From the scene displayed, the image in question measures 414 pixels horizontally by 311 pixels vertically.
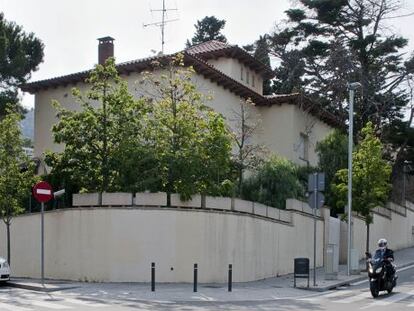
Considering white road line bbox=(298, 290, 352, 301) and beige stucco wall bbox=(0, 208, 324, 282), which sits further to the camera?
beige stucco wall bbox=(0, 208, 324, 282)

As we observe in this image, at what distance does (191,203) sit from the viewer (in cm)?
2253

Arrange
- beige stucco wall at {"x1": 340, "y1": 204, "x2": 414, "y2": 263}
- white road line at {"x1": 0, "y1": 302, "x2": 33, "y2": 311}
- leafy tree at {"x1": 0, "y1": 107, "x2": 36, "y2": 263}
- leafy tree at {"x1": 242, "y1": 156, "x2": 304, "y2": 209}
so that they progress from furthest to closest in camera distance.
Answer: beige stucco wall at {"x1": 340, "y1": 204, "x2": 414, "y2": 263} → leafy tree at {"x1": 242, "y1": 156, "x2": 304, "y2": 209} → leafy tree at {"x1": 0, "y1": 107, "x2": 36, "y2": 263} → white road line at {"x1": 0, "y1": 302, "x2": 33, "y2": 311}

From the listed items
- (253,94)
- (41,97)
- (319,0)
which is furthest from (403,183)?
(41,97)

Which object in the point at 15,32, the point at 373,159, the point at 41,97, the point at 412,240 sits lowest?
the point at 412,240

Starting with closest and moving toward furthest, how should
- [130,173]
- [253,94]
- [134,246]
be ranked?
[134,246] → [130,173] → [253,94]

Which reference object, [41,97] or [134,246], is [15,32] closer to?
[41,97]

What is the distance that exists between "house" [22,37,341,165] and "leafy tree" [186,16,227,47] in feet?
84.2

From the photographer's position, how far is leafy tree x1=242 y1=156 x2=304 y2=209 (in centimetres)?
3016

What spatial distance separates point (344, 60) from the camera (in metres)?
40.5

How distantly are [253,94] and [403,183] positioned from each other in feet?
60.1

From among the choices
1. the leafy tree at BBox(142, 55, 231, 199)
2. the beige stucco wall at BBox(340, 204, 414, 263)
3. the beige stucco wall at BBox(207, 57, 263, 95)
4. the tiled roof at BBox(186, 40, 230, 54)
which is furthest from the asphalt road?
the tiled roof at BBox(186, 40, 230, 54)

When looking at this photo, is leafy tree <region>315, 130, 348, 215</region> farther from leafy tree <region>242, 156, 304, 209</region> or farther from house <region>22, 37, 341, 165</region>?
leafy tree <region>242, 156, 304, 209</region>

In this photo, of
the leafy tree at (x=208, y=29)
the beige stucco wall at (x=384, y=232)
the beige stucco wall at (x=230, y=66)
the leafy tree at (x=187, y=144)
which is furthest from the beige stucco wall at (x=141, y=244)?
the leafy tree at (x=208, y=29)

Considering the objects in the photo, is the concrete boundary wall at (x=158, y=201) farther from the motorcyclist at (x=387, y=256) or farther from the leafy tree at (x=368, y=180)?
the leafy tree at (x=368, y=180)
